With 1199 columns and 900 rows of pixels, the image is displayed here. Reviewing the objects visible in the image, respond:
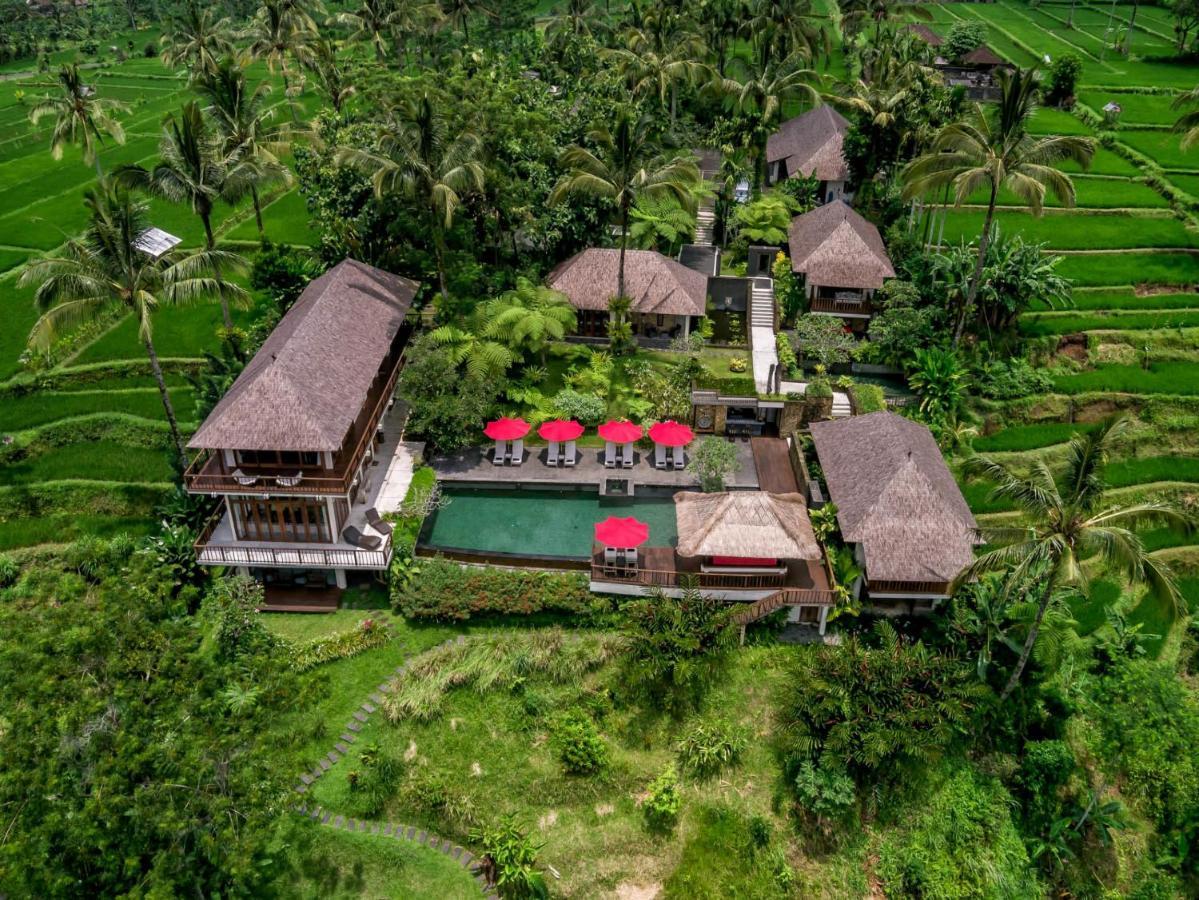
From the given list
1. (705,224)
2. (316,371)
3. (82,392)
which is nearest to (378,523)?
(316,371)

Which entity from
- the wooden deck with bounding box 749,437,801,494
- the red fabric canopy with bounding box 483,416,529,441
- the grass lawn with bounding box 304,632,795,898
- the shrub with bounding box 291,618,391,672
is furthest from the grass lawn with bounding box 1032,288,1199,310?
the shrub with bounding box 291,618,391,672

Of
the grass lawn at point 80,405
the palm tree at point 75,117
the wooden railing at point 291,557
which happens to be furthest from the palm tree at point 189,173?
the wooden railing at point 291,557

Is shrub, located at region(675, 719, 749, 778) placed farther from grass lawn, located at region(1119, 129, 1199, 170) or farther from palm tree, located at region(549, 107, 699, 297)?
grass lawn, located at region(1119, 129, 1199, 170)

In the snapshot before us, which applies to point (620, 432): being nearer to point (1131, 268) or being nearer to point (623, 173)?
point (623, 173)

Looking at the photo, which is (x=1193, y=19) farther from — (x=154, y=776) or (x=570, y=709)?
(x=154, y=776)

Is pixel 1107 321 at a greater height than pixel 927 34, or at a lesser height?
lesser

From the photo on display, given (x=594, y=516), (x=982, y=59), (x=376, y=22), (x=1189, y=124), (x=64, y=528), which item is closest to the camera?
(x=64, y=528)
